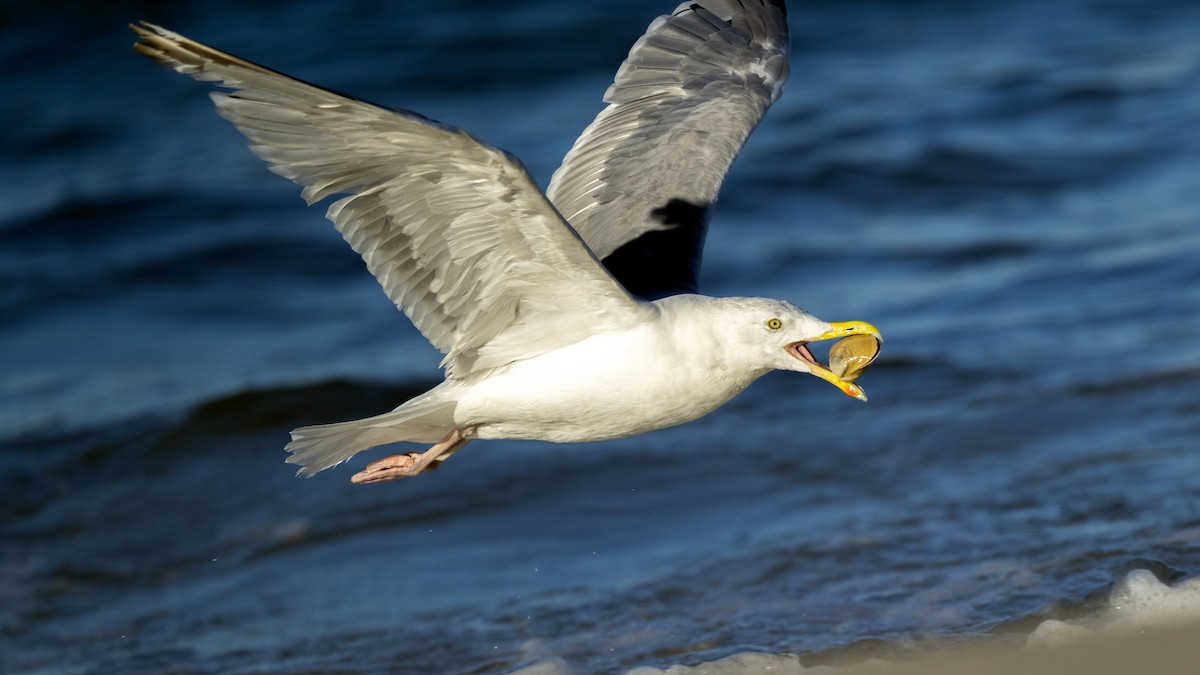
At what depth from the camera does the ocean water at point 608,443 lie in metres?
5.93

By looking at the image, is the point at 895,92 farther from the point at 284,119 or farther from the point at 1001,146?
the point at 284,119

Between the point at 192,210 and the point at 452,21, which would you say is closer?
the point at 192,210

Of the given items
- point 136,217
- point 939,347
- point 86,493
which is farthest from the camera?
point 136,217

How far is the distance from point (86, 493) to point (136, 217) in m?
4.18

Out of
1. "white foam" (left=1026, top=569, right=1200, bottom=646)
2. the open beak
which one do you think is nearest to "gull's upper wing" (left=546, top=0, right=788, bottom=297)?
the open beak

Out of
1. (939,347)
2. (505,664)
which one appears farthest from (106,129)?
(505,664)

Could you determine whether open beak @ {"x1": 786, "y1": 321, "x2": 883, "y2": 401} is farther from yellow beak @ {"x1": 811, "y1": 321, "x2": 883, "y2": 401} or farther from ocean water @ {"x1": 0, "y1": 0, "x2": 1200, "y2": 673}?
ocean water @ {"x1": 0, "y1": 0, "x2": 1200, "y2": 673}

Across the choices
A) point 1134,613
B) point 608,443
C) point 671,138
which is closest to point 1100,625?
point 1134,613

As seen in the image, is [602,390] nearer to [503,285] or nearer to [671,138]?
[503,285]

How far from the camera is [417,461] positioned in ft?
17.2

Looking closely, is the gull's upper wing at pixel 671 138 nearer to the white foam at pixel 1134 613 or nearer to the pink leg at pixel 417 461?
the pink leg at pixel 417 461

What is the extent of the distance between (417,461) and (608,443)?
2.61 meters

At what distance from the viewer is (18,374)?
9.43 meters

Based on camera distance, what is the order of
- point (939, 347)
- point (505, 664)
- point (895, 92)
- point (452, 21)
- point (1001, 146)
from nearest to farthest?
point (505, 664) → point (939, 347) → point (1001, 146) → point (895, 92) → point (452, 21)
